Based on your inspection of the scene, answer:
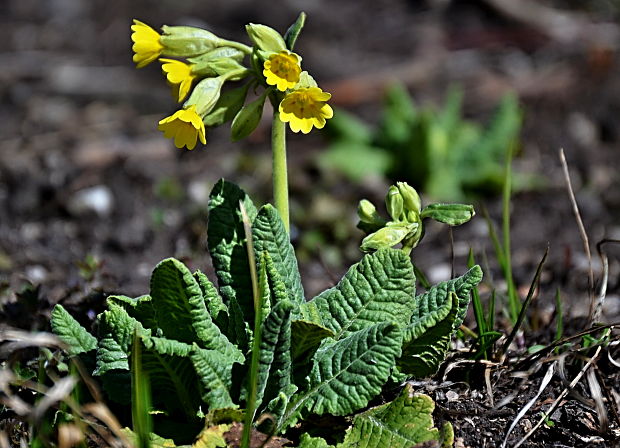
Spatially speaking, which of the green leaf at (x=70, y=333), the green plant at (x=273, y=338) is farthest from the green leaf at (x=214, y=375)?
the green leaf at (x=70, y=333)

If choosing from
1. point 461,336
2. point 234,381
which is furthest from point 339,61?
point 234,381

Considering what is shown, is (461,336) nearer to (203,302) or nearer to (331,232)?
(203,302)

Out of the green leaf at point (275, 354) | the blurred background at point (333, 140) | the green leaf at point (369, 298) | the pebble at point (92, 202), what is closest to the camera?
the green leaf at point (275, 354)

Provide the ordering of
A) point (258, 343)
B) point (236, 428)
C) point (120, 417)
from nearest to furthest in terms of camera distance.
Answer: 1. point (258, 343)
2. point (236, 428)
3. point (120, 417)

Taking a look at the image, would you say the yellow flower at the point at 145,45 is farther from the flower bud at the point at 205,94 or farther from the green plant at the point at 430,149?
the green plant at the point at 430,149

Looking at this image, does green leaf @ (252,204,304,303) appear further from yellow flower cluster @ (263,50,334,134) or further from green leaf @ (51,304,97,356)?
green leaf @ (51,304,97,356)

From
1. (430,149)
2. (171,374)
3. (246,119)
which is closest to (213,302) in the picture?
(171,374)
